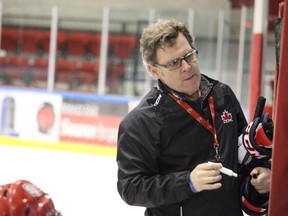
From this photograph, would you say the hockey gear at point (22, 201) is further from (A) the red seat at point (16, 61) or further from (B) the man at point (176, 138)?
(A) the red seat at point (16, 61)

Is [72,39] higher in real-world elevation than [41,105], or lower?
higher

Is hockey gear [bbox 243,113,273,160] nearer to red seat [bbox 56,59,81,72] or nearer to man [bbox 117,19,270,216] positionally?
man [bbox 117,19,270,216]

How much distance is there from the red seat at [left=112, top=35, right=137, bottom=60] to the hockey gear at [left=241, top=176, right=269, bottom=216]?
633cm

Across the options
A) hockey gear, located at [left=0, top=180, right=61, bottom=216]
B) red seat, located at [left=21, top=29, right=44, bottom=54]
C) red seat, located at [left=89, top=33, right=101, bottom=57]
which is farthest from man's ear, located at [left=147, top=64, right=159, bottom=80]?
red seat, located at [left=21, top=29, right=44, bottom=54]

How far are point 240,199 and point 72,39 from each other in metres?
8.30

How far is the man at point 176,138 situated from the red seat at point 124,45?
20.7ft

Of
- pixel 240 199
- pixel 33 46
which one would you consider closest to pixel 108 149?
pixel 33 46

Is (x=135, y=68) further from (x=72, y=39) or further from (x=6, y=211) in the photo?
(x=6, y=211)

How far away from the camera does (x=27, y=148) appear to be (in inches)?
276

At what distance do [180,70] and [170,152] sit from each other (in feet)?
0.74

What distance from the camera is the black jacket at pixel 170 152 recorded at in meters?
1.43

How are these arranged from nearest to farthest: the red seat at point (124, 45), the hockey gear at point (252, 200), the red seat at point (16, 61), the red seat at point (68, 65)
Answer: the hockey gear at point (252, 200)
the red seat at point (124, 45)
the red seat at point (68, 65)
the red seat at point (16, 61)

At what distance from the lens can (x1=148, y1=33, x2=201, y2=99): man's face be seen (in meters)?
1.43

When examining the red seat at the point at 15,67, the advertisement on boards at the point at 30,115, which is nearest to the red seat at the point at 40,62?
the red seat at the point at 15,67
